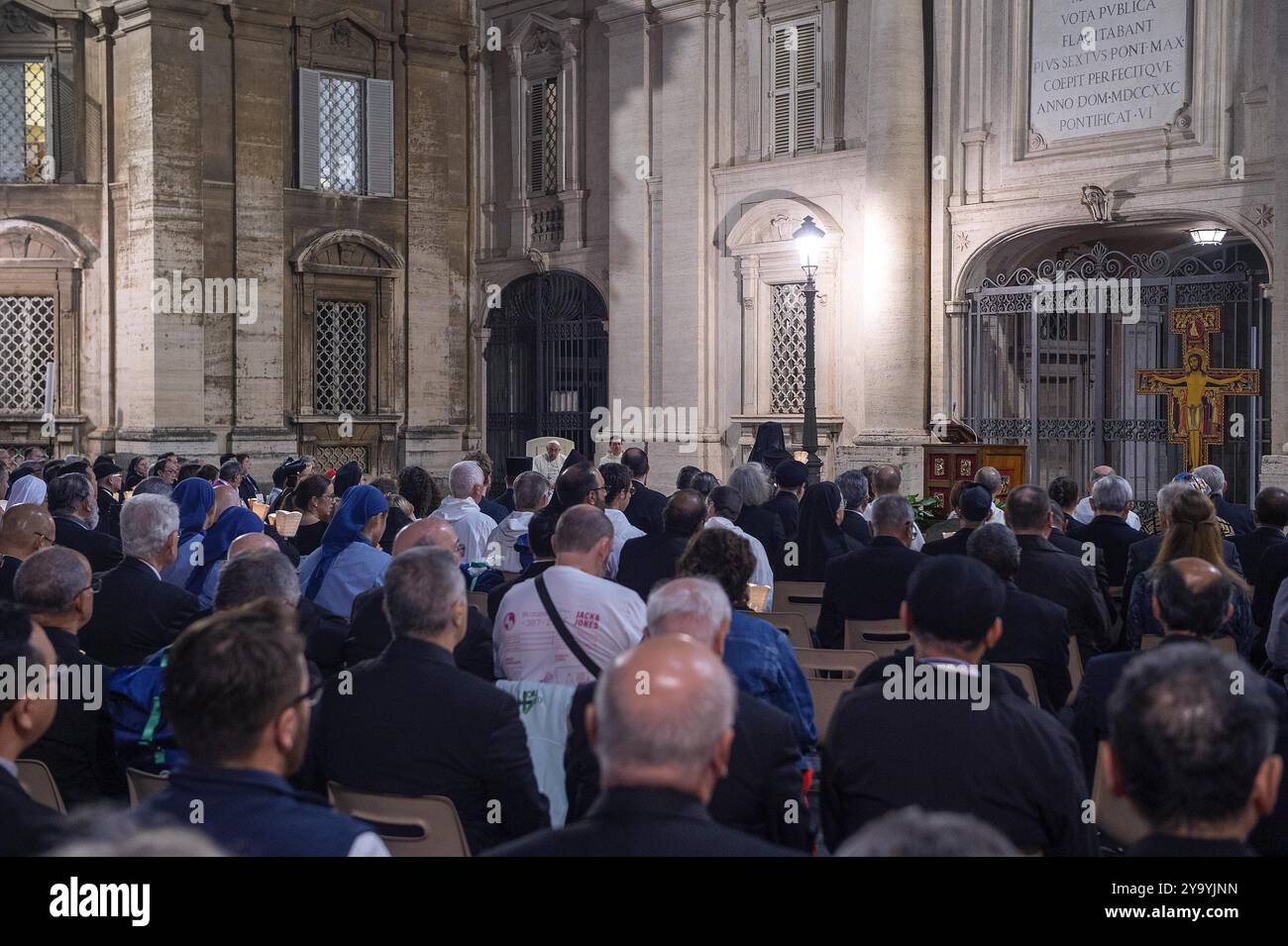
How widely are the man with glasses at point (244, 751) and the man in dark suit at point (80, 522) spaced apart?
6.69 m

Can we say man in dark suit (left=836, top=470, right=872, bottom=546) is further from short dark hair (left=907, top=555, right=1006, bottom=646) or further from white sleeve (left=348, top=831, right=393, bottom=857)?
white sleeve (left=348, top=831, right=393, bottom=857)

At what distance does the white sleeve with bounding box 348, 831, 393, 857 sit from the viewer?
3188 millimetres

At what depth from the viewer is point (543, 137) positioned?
26.3 meters

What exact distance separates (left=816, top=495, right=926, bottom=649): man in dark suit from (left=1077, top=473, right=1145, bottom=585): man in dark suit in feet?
7.21

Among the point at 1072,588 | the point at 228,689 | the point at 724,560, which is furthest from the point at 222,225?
the point at 228,689

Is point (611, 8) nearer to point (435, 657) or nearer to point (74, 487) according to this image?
point (74, 487)

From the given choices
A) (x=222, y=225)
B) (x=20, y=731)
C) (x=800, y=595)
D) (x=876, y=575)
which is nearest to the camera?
(x=20, y=731)

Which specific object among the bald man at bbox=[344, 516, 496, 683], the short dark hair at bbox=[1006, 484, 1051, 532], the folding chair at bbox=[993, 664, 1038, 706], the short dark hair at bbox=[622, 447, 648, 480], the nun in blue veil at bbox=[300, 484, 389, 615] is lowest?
the folding chair at bbox=[993, 664, 1038, 706]

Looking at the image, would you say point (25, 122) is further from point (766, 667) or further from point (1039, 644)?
point (766, 667)

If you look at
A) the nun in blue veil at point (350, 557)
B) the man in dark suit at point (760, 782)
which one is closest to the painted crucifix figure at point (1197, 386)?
the nun in blue veil at point (350, 557)

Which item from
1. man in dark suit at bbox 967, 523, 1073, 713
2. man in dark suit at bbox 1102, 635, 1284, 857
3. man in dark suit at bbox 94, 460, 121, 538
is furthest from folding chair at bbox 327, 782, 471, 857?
man in dark suit at bbox 94, 460, 121, 538

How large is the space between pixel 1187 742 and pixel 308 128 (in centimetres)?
2503
